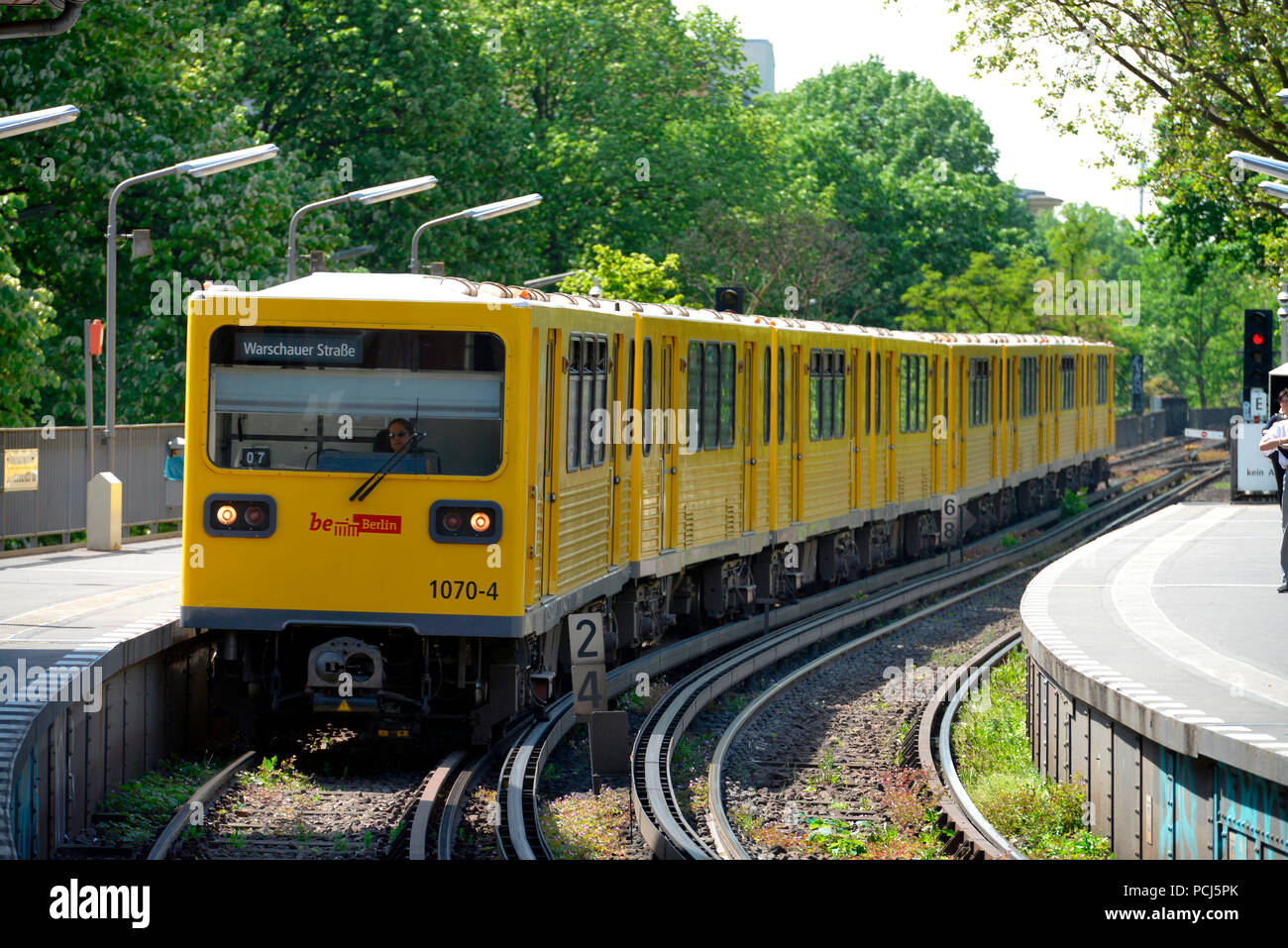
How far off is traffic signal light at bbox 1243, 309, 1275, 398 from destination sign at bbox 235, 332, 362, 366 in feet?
61.3

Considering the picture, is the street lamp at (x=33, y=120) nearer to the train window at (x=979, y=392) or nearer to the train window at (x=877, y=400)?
the train window at (x=877, y=400)

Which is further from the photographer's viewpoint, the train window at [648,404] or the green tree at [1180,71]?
the green tree at [1180,71]

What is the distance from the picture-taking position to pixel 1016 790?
11938mm

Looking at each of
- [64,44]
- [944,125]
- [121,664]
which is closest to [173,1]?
[64,44]

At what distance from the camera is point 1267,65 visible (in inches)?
1185

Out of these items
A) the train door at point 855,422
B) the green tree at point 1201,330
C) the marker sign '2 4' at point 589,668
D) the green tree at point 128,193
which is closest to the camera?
the marker sign '2 4' at point 589,668

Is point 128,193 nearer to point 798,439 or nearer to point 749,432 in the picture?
point 798,439

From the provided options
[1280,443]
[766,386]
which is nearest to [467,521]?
[1280,443]

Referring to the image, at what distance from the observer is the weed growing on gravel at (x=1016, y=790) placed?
11.0m

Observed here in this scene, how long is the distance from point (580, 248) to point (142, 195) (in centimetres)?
1810

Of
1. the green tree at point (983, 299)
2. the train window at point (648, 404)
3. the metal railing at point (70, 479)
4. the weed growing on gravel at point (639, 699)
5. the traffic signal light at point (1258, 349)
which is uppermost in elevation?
the green tree at point (983, 299)

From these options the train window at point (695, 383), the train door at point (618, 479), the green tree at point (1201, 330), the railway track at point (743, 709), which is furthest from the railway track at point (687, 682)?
the green tree at point (1201, 330)

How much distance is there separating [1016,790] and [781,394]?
918 centimetres

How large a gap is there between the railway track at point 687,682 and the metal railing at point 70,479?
28.1ft
